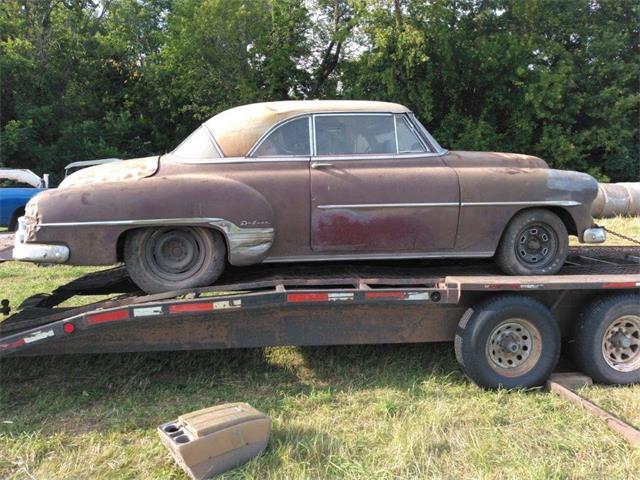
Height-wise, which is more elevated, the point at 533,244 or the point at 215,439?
the point at 533,244

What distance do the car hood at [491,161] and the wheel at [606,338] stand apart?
1.28 metres

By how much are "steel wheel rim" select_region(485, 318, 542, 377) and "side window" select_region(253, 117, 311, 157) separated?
2035 mm

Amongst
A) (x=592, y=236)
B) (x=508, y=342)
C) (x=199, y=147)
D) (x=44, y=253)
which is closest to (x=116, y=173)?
(x=199, y=147)

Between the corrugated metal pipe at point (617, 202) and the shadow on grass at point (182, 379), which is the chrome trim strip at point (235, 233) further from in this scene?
the corrugated metal pipe at point (617, 202)

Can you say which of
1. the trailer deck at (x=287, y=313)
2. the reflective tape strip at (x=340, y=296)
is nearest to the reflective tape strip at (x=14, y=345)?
the trailer deck at (x=287, y=313)

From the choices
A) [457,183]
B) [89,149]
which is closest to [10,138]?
[89,149]

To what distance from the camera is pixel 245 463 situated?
309 centimetres

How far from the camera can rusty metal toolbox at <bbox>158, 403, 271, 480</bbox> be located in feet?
9.55

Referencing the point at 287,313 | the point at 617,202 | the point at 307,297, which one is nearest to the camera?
the point at 307,297

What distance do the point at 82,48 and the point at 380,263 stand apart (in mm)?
19116

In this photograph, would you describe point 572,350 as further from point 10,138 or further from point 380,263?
point 10,138

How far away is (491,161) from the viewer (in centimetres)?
466

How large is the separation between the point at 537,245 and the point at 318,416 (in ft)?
7.71

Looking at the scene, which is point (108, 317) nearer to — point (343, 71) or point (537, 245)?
point (537, 245)
